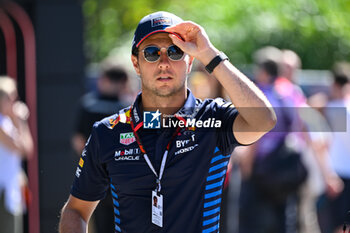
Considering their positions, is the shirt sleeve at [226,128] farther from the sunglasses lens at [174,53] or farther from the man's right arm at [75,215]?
the man's right arm at [75,215]

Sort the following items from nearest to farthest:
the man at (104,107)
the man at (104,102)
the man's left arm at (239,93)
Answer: the man's left arm at (239,93)
the man at (104,107)
the man at (104,102)

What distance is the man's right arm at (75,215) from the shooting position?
3086 mm

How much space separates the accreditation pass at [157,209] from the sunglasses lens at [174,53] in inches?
26.1

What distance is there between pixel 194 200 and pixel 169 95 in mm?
541

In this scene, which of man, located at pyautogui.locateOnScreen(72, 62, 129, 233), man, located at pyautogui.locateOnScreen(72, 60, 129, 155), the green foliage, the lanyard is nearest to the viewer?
the lanyard

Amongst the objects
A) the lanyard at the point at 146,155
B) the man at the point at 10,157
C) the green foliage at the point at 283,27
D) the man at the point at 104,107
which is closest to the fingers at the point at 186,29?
the lanyard at the point at 146,155

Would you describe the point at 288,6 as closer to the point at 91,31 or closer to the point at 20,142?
the point at 91,31

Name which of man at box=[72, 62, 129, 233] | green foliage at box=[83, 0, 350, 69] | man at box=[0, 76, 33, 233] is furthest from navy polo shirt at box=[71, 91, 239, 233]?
green foliage at box=[83, 0, 350, 69]

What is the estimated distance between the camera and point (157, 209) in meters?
2.96

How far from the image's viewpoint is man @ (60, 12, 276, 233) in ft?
9.65

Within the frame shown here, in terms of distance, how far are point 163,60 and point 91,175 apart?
2.24 feet

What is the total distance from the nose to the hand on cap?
0.10 meters

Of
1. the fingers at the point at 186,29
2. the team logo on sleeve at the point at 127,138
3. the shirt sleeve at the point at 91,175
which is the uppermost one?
the fingers at the point at 186,29

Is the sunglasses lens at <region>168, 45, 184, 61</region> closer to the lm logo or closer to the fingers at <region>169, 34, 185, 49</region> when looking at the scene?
the fingers at <region>169, 34, 185, 49</region>
